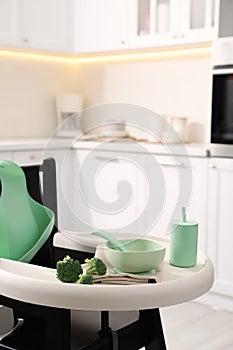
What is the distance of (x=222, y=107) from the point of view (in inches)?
125

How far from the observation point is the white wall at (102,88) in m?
3.84

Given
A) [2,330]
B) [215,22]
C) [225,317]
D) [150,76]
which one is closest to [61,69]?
[150,76]

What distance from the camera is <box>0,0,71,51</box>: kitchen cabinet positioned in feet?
12.2

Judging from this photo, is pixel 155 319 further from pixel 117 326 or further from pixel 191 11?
pixel 191 11

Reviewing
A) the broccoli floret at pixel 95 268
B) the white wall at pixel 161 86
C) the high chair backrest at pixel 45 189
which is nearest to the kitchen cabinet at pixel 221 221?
the white wall at pixel 161 86

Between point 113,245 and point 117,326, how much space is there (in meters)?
0.33

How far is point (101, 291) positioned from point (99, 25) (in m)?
3.02

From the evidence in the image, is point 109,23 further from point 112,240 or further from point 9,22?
point 112,240

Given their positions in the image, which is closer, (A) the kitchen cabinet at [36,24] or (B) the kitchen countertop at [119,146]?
(B) the kitchen countertop at [119,146]

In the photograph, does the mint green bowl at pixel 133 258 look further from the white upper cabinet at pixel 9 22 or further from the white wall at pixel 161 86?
the white upper cabinet at pixel 9 22

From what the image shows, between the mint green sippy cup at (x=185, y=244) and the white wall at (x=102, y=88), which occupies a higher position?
the white wall at (x=102, y=88)

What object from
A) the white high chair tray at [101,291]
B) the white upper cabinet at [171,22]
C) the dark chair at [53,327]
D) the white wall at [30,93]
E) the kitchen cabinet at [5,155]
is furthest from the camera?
the white wall at [30,93]

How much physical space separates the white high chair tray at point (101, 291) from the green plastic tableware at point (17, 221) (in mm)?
127

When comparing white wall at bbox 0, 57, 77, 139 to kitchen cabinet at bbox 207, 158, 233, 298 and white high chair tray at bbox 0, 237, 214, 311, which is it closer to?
kitchen cabinet at bbox 207, 158, 233, 298
